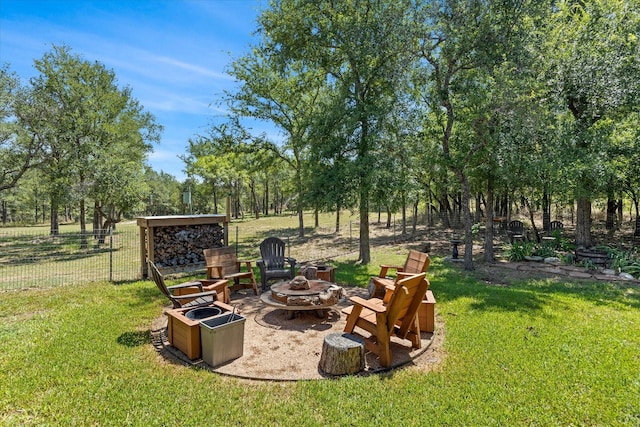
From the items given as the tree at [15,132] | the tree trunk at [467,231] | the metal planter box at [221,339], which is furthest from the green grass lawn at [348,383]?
the tree at [15,132]

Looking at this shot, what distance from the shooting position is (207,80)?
14.7 metres

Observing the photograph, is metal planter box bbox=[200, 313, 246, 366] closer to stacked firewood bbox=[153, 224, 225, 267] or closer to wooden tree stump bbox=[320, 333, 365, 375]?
wooden tree stump bbox=[320, 333, 365, 375]

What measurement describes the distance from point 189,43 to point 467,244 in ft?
30.7

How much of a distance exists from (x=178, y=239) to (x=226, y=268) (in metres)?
2.45

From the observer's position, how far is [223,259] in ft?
20.4

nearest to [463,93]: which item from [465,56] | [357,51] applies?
[465,56]

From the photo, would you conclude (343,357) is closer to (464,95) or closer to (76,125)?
(464,95)

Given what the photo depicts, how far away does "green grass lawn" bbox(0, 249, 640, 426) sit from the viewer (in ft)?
8.28

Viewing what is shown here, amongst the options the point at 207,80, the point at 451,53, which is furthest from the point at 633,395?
the point at 207,80

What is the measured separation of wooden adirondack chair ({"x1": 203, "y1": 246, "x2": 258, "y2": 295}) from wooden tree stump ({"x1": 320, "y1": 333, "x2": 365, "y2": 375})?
3033mm

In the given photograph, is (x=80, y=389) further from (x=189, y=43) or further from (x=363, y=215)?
(x=189, y=43)

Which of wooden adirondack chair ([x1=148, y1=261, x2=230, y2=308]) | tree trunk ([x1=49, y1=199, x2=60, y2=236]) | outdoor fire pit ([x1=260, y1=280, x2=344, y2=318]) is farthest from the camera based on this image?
tree trunk ([x1=49, y1=199, x2=60, y2=236])

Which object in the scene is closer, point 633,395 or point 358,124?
point 633,395

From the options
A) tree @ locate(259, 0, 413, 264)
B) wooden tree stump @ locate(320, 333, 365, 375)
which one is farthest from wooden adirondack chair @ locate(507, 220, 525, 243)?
wooden tree stump @ locate(320, 333, 365, 375)
